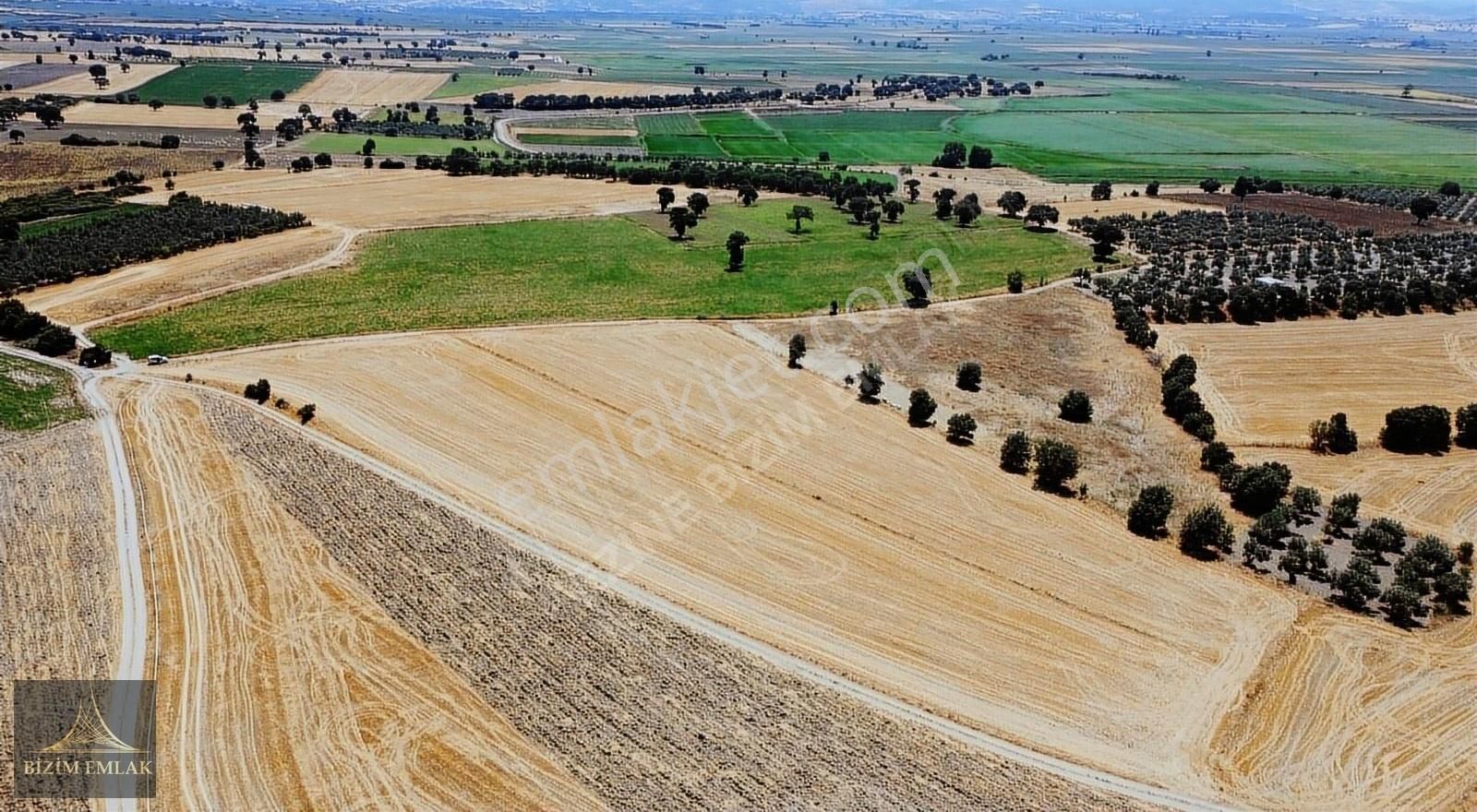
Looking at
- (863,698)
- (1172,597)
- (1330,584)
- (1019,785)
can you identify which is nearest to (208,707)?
(863,698)

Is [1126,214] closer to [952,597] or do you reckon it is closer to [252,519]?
[952,597]

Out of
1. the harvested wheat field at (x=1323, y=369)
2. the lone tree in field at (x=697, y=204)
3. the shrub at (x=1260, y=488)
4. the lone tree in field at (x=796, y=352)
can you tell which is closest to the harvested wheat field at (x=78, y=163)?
the lone tree in field at (x=697, y=204)

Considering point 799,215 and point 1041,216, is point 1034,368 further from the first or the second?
point 1041,216

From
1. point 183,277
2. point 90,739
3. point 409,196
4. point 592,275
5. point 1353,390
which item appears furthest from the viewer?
point 409,196

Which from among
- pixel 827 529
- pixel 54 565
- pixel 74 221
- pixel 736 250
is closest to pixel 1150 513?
pixel 827 529

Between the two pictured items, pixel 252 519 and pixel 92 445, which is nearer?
pixel 252 519

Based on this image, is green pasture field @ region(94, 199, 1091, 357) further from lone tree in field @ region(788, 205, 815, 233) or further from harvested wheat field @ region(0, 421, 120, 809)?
harvested wheat field @ region(0, 421, 120, 809)
